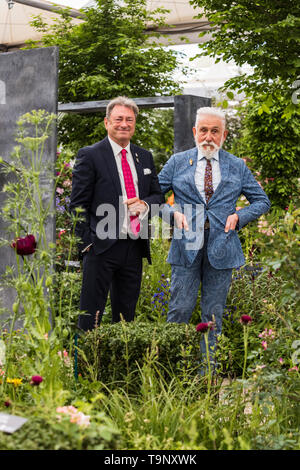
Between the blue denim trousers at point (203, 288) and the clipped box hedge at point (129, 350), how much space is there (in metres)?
0.45

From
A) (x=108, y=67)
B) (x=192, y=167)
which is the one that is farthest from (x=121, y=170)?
(x=108, y=67)

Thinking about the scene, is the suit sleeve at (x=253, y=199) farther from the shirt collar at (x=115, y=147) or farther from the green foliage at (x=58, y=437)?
the green foliage at (x=58, y=437)

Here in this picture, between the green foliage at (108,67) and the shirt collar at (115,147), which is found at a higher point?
the green foliage at (108,67)

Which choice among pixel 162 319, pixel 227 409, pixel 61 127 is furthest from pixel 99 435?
pixel 61 127

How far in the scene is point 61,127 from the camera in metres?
8.04

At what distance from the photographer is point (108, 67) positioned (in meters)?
7.96

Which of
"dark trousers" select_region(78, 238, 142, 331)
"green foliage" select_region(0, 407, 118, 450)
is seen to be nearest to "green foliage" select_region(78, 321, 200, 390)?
"dark trousers" select_region(78, 238, 142, 331)

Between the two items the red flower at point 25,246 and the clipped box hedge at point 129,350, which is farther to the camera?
the clipped box hedge at point 129,350

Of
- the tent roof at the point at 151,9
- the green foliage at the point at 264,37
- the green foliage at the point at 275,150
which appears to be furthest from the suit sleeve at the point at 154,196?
the tent roof at the point at 151,9

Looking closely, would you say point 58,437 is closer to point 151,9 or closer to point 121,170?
point 121,170

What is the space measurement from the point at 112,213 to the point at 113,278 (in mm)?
374

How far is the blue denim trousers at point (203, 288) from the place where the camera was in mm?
3158

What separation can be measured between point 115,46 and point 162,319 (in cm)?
485

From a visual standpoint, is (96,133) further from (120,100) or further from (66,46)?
(120,100)
